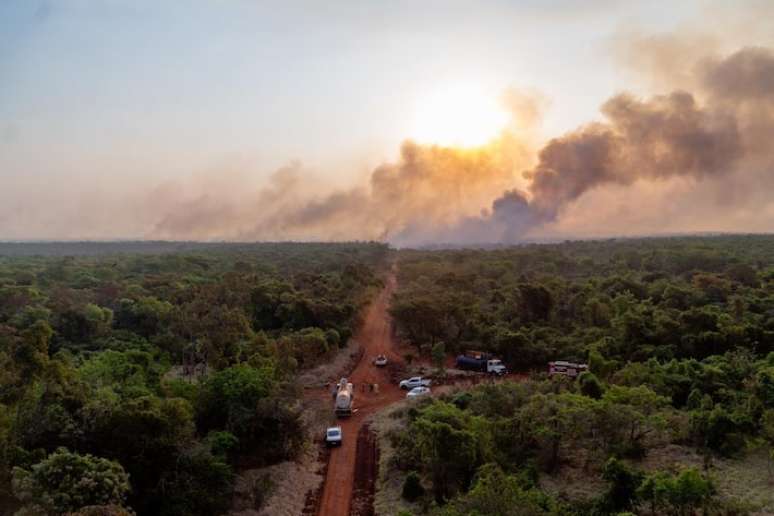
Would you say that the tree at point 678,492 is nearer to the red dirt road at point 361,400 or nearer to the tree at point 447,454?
the tree at point 447,454

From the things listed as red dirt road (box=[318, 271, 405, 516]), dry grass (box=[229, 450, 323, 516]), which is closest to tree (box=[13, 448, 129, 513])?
dry grass (box=[229, 450, 323, 516])

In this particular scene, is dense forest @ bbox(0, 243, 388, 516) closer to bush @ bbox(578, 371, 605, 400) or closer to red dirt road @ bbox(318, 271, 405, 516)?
red dirt road @ bbox(318, 271, 405, 516)

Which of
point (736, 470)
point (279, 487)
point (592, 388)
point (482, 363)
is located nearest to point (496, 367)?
point (482, 363)

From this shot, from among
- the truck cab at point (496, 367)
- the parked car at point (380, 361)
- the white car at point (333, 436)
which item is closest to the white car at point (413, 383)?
the truck cab at point (496, 367)

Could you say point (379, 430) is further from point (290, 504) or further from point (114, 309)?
point (114, 309)

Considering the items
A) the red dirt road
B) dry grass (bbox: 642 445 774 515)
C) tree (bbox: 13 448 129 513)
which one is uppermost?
tree (bbox: 13 448 129 513)

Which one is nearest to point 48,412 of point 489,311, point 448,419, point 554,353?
point 448,419
